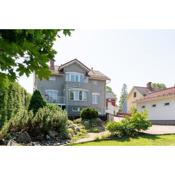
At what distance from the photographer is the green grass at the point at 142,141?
4.95 m

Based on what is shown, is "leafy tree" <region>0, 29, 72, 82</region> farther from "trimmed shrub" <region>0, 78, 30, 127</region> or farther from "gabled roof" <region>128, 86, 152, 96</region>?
"gabled roof" <region>128, 86, 152, 96</region>

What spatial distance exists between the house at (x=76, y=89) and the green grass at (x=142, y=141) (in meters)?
0.49

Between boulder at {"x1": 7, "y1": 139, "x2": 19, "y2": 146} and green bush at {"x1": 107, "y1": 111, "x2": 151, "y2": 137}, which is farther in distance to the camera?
green bush at {"x1": 107, "y1": 111, "x2": 151, "y2": 137}

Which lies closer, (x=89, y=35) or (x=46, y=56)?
(x=46, y=56)

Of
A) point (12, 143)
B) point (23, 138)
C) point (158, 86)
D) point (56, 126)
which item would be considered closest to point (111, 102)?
point (158, 86)

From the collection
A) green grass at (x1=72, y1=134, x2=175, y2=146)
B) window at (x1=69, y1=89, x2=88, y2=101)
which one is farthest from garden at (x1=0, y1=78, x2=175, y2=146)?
window at (x1=69, y1=89, x2=88, y2=101)

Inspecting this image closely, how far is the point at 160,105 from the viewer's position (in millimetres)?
5285

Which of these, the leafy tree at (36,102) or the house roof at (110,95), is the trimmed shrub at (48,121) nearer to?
the leafy tree at (36,102)

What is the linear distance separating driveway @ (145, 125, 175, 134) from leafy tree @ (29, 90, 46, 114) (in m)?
1.81

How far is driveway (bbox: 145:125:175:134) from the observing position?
5016mm

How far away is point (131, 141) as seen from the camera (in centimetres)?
517

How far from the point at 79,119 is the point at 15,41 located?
2744 millimetres
